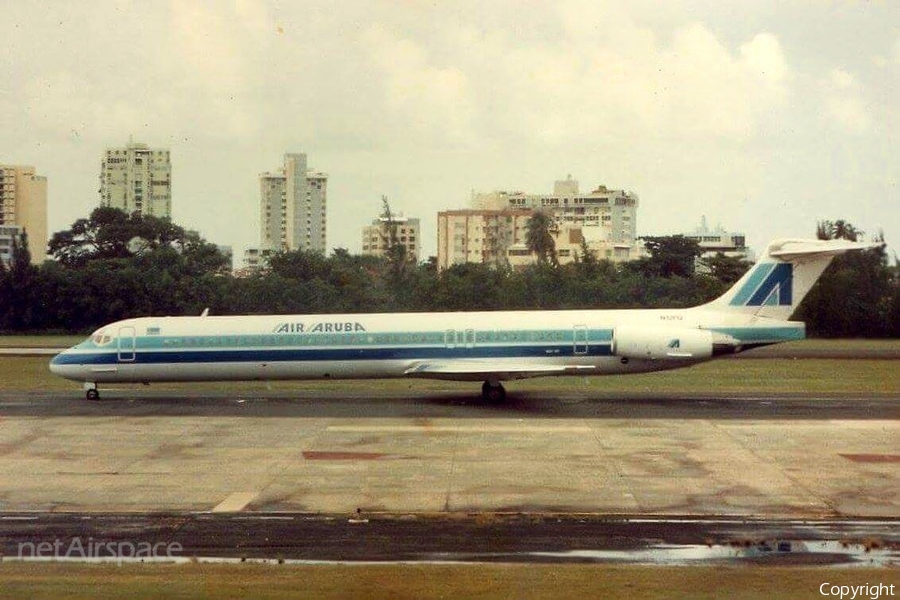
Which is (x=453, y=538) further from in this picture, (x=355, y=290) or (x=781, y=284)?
(x=355, y=290)

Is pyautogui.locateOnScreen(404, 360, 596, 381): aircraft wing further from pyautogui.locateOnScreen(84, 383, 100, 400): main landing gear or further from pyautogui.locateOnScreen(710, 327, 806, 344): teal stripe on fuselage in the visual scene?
pyautogui.locateOnScreen(84, 383, 100, 400): main landing gear

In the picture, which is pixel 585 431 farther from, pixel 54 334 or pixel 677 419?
pixel 54 334

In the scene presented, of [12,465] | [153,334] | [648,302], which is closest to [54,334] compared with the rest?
[648,302]

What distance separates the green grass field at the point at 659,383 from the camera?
40.5 meters

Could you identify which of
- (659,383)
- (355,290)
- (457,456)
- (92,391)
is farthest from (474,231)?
(457,456)

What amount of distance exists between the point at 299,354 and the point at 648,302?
41828mm

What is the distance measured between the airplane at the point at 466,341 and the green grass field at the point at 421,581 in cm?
1994

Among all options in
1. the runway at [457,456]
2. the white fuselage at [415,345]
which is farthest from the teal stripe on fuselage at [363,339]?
the runway at [457,456]

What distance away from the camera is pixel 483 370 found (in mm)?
34875

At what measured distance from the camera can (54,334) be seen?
78.1 metres

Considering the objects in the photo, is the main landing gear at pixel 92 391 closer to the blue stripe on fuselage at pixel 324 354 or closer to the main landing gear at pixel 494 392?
the blue stripe on fuselage at pixel 324 354

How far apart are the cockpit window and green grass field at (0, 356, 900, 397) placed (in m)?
5.36

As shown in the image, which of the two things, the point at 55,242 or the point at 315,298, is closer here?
the point at 315,298

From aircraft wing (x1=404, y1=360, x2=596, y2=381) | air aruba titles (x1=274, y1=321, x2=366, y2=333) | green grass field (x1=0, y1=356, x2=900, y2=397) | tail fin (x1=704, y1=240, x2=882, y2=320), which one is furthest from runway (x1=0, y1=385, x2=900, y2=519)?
green grass field (x1=0, y1=356, x2=900, y2=397)
